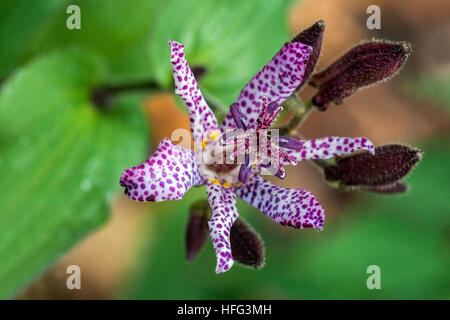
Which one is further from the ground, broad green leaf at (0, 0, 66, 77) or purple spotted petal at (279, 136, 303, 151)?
broad green leaf at (0, 0, 66, 77)

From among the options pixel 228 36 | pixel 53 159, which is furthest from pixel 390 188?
pixel 53 159

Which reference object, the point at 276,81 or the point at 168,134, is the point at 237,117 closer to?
the point at 276,81

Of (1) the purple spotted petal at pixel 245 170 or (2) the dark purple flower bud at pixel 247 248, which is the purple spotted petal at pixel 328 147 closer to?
(1) the purple spotted petal at pixel 245 170

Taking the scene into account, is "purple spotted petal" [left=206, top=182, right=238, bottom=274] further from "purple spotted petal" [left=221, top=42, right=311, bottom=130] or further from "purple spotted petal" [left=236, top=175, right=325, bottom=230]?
"purple spotted petal" [left=221, top=42, right=311, bottom=130]

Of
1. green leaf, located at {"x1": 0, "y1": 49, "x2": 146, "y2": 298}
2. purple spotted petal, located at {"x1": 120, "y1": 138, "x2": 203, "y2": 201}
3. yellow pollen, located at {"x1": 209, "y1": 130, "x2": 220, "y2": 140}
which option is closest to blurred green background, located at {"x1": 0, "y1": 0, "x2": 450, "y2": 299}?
green leaf, located at {"x1": 0, "y1": 49, "x2": 146, "y2": 298}

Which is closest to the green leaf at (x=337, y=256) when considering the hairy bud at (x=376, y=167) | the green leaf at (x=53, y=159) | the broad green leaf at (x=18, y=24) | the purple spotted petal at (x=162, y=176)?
the green leaf at (x=53, y=159)

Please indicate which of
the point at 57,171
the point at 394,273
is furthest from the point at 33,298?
the point at 394,273
